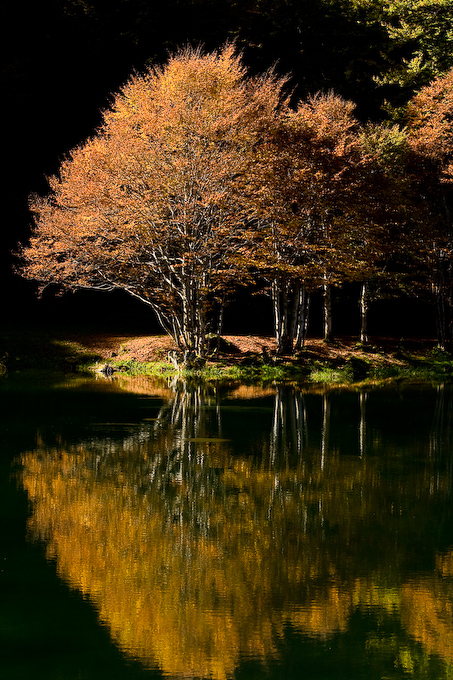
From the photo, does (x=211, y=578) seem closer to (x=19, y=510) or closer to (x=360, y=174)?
(x=19, y=510)

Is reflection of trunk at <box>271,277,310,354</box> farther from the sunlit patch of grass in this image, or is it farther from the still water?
the still water

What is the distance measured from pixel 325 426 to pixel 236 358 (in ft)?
38.9

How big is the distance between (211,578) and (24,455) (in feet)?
17.1

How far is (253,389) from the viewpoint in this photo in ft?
64.0

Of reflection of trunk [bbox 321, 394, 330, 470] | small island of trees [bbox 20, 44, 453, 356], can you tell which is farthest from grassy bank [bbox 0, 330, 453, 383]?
reflection of trunk [bbox 321, 394, 330, 470]

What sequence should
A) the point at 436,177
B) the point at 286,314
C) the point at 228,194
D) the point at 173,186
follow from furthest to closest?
the point at 436,177
the point at 286,314
the point at 228,194
the point at 173,186

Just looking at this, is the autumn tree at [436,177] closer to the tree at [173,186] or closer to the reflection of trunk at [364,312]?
the reflection of trunk at [364,312]

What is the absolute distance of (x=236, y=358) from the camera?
2519 cm

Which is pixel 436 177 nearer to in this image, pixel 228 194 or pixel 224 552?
pixel 228 194

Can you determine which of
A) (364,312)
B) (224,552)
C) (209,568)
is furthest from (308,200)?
(209,568)

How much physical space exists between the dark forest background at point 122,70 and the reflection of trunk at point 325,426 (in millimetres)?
16136

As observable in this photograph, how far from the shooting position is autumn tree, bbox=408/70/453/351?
2750cm

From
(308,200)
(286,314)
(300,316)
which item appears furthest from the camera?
(300,316)

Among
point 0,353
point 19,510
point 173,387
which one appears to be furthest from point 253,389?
point 19,510
